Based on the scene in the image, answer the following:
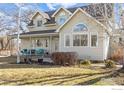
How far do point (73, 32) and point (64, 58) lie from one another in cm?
120

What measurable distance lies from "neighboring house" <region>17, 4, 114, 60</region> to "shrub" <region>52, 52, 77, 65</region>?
15 centimetres

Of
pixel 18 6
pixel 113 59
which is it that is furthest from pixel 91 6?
pixel 18 6

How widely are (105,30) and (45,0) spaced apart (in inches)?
139

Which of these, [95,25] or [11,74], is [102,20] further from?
[11,74]

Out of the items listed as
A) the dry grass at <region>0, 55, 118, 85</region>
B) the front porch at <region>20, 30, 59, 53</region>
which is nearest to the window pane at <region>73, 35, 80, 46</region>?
the front porch at <region>20, 30, 59, 53</region>

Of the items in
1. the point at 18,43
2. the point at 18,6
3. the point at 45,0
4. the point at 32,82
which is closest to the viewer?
the point at 45,0

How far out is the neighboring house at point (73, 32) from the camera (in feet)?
35.1

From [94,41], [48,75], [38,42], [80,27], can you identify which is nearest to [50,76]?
[48,75]

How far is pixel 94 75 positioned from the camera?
9.69 metres

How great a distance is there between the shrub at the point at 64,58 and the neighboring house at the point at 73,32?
15cm

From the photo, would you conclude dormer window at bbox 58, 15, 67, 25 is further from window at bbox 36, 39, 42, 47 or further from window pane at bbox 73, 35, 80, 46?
window at bbox 36, 39, 42, 47

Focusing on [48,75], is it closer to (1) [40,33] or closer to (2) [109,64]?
(1) [40,33]

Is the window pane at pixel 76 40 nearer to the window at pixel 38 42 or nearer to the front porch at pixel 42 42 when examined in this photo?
the front porch at pixel 42 42

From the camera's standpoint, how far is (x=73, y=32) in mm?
11930
